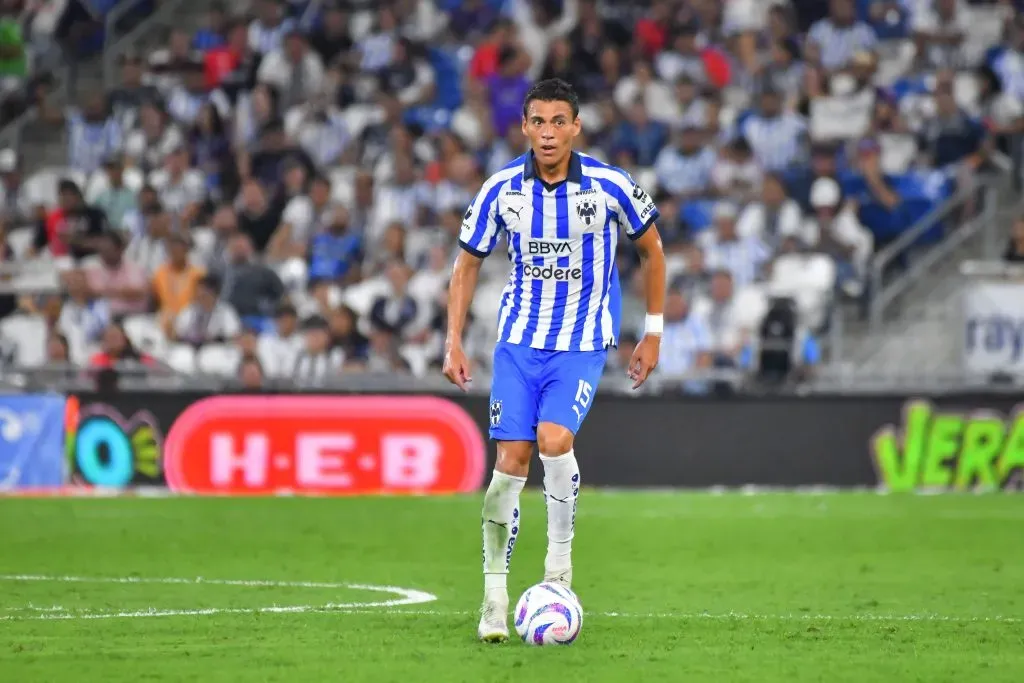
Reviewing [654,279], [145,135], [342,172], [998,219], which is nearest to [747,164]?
[998,219]

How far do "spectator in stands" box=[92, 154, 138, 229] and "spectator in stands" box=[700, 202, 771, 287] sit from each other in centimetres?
667

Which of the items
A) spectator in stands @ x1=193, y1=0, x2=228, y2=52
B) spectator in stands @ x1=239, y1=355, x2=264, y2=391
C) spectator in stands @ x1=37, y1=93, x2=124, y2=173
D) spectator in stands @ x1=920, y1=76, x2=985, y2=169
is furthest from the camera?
spectator in stands @ x1=193, y1=0, x2=228, y2=52

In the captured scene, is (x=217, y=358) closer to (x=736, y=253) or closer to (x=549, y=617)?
(x=736, y=253)

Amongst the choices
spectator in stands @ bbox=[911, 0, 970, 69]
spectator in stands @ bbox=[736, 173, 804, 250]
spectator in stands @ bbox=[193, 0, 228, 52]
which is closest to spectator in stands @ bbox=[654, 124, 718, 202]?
spectator in stands @ bbox=[736, 173, 804, 250]

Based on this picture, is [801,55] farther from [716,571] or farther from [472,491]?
[716,571]

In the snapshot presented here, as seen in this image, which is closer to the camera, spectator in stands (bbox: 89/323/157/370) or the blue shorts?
the blue shorts

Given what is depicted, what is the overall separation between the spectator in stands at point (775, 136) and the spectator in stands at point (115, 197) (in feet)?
Answer: 23.0

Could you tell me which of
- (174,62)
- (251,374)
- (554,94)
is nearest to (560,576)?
(554,94)

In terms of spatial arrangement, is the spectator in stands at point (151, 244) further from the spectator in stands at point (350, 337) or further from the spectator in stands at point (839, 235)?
the spectator in stands at point (839, 235)

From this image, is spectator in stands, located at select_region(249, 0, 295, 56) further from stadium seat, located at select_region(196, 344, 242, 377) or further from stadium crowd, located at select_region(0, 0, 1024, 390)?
stadium seat, located at select_region(196, 344, 242, 377)

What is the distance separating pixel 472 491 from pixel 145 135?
7.50 m

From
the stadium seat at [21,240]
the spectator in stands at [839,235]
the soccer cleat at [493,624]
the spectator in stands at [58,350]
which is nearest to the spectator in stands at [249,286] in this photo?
the spectator in stands at [58,350]

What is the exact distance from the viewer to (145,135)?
22219 mm

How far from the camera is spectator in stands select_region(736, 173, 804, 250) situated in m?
19.3
